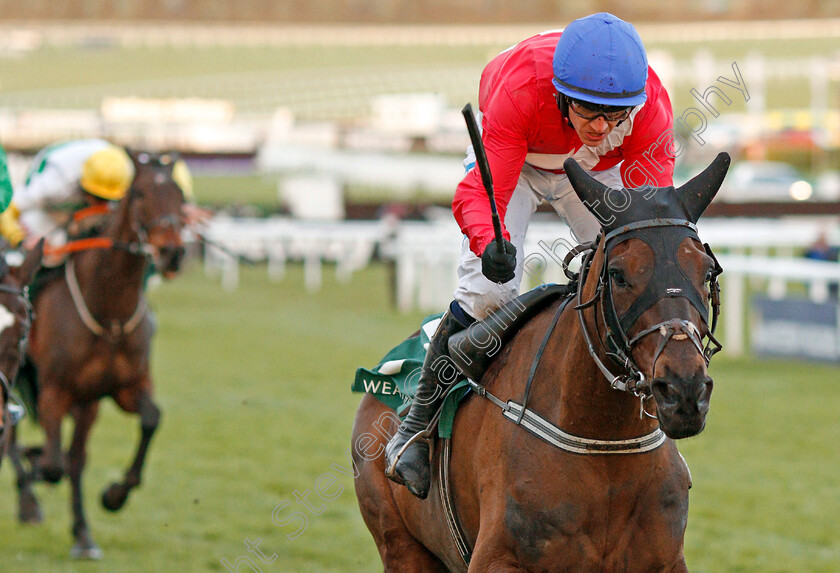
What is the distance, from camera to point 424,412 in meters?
3.44

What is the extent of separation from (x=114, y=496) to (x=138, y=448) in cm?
28

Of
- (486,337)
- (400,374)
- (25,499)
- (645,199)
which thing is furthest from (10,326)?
(25,499)

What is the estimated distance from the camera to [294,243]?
19328mm

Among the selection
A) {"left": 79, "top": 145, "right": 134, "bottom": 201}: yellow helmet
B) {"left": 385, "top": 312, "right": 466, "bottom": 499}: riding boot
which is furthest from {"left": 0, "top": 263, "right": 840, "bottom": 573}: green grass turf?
{"left": 385, "top": 312, "right": 466, "bottom": 499}: riding boot

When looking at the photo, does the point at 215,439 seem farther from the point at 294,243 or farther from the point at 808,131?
the point at 808,131

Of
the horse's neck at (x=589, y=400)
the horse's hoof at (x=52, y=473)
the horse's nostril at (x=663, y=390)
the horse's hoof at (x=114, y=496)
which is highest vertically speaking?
the horse's nostril at (x=663, y=390)

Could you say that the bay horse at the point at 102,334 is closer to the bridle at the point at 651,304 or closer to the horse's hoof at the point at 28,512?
the horse's hoof at the point at 28,512

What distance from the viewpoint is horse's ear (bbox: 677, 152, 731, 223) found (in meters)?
2.72

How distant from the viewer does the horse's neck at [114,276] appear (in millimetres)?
6258

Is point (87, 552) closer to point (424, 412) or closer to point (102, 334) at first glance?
point (102, 334)

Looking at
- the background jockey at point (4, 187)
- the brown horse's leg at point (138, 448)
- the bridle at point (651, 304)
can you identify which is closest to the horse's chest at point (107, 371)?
the brown horse's leg at point (138, 448)

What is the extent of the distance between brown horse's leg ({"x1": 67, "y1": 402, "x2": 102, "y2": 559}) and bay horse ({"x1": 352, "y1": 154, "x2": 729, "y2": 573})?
3141mm

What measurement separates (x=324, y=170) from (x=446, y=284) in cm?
1214

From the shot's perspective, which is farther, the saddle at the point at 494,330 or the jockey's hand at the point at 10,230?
the jockey's hand at the point at 10,230
